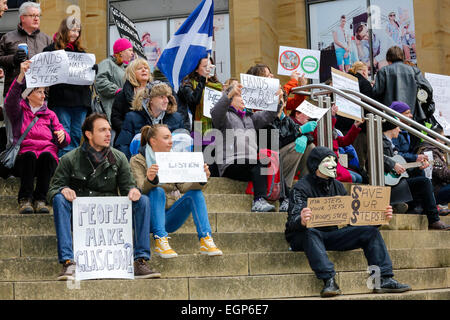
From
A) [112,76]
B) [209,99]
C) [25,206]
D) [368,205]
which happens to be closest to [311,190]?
[368,205]

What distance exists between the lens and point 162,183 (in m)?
7.74

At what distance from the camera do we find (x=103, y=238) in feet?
22.9

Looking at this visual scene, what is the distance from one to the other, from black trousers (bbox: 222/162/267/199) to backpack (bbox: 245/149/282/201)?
0.26 feet

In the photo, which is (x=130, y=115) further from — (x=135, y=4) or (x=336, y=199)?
(x=135, y=4)

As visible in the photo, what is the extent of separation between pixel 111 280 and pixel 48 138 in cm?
231

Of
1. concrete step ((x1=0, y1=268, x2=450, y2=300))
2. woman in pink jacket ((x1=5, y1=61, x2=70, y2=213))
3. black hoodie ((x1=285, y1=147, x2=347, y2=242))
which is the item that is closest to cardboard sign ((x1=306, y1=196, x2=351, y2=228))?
A: black hoodie ((x1=285, y1=147, x2=347, y2=242))

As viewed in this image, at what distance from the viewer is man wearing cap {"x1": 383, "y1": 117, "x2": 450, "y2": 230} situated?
956 cm

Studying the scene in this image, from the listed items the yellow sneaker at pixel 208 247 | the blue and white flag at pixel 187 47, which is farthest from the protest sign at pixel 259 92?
the yellow sneaker at pixel 208 247

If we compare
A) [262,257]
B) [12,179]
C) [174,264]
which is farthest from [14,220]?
[262,257]

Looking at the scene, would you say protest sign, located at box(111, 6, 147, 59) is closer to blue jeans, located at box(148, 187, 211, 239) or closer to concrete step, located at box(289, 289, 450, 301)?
blue jeans, located at box(148, 187, 211, 239)

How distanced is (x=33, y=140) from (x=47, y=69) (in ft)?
2.60

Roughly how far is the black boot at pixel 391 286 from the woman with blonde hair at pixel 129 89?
148 inches

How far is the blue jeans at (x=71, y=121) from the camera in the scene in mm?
9523

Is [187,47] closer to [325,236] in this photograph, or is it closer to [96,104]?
[96,104]
